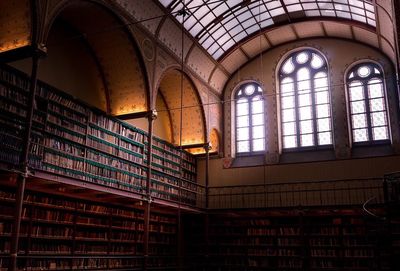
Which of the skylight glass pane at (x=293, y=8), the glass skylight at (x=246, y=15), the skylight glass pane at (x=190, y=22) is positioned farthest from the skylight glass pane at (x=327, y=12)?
the skylight glass pane at (x=190, y=22)

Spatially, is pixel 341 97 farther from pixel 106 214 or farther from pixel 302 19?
pixel 106 214

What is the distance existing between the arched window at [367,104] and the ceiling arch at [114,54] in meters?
7.70

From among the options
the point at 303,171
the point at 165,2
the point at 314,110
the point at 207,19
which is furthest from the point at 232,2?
the point at 303,171

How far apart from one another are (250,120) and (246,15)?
160 inches

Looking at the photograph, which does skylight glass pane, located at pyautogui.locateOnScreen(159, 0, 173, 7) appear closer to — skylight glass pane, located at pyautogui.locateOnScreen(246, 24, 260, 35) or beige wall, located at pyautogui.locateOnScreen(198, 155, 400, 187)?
skylight glass pane, located at pyautogui.locateOnScreen(246, 24, 260, 35)

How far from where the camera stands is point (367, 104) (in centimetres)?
1520

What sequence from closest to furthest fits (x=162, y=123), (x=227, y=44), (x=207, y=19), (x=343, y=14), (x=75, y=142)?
1. (x=75, y=142)
2. (x=207, y=19)
3. (x=343, y=14)
4. (x=162, y=123)
5. (x=227, y=44)

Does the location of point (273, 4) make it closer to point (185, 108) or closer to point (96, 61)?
point (185, 108)

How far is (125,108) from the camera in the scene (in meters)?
12.2

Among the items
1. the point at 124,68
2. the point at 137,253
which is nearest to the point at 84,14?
the point at 124,68

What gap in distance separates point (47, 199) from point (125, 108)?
3741 mm

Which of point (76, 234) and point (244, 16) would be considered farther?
point (244, 16)

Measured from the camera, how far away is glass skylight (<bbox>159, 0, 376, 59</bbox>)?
46.4 feet

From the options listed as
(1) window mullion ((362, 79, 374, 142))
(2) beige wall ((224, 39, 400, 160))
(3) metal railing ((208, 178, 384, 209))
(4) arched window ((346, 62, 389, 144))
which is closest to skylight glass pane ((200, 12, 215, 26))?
(2) beige wall ((224, 39, 400, 160))
